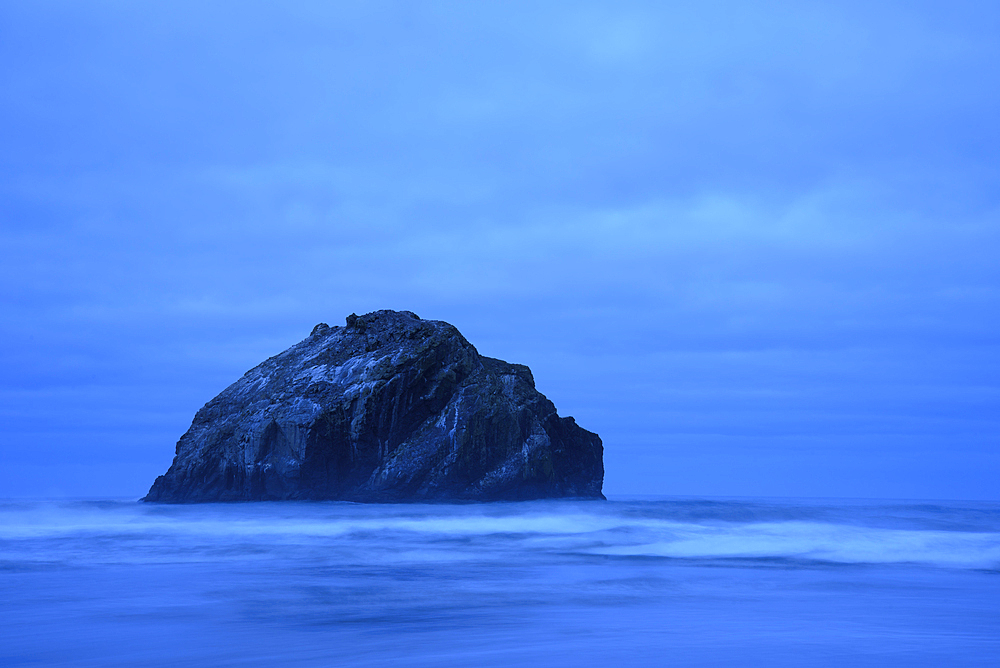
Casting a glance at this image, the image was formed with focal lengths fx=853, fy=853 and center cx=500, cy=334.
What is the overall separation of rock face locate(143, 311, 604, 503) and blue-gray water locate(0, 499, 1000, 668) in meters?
18.4

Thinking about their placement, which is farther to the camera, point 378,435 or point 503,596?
point 378,435

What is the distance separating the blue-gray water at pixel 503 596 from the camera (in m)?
8.85

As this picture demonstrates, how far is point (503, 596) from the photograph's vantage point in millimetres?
13281

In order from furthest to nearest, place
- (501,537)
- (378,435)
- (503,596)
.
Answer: (378,435)
(501,537)
(503,596)

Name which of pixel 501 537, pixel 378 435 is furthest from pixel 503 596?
pixel 378 435

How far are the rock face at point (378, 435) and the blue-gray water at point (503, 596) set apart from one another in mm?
18433

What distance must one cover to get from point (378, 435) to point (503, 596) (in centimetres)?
3436

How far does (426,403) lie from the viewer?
47.4 metres

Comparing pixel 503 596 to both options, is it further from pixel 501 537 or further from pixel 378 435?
pixel 378 435

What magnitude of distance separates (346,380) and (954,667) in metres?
42.4

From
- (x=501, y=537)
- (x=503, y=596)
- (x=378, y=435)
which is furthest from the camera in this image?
(x=378, y=435)

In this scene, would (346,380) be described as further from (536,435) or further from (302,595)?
(302,595)

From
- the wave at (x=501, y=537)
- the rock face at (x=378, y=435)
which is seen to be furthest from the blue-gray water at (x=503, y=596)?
the rock face at (x=378, y=435)

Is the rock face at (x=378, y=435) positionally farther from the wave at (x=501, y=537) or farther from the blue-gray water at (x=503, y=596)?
the blue-gray water at (x=503, y=596)
